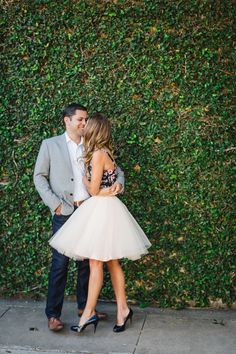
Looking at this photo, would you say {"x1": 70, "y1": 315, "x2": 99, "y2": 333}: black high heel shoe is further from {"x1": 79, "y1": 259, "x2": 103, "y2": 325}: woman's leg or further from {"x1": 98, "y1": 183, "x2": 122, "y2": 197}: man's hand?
{"x1": 98, "y1": 183, "x2": 122, "y2": 197}: man's hand

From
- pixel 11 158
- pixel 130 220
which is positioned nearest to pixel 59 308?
pixel 130 220

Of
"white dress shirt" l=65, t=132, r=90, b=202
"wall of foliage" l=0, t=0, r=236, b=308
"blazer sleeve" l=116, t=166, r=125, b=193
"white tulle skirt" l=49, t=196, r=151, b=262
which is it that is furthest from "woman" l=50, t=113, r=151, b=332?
"wall of foliage" l=0, t=0, r=236, b=308

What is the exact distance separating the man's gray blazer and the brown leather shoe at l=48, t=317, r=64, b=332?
3.40ft

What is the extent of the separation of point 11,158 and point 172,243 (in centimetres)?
197

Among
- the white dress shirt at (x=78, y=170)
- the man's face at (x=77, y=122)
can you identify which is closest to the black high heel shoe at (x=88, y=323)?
the white dress shirt at (x=78, y=170)

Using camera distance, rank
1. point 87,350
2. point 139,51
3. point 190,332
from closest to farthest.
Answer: point 87,350 < point 190,332 < point 139,51

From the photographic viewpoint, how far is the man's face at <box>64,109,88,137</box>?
582 cm

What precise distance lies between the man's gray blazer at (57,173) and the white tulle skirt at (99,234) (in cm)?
22

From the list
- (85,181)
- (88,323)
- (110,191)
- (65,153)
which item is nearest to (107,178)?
(110,191)

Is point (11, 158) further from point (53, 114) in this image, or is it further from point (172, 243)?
point (172, 243)

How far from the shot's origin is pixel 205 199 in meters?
6.28

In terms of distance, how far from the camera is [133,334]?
5750mm

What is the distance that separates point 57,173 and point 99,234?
0.76 meters

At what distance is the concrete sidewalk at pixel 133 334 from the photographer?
5.44 metres
